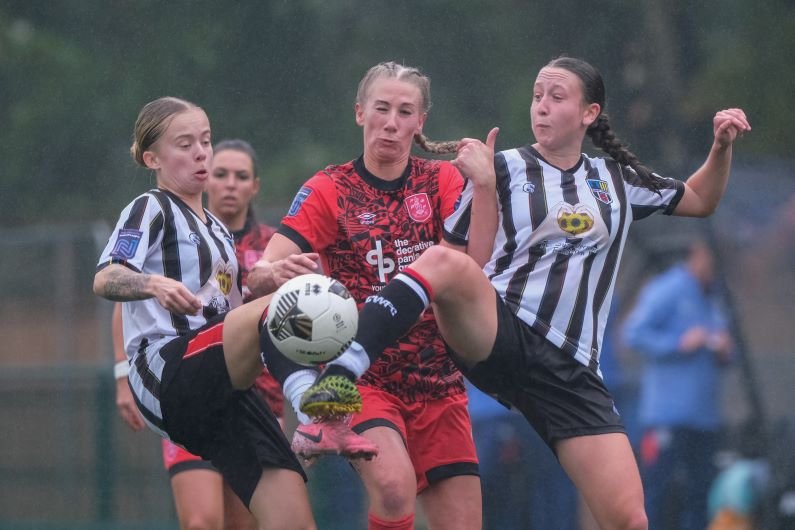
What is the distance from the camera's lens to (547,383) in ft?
12.0

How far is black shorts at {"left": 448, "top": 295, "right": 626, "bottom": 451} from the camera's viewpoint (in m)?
3.60

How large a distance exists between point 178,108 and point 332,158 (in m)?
2.26

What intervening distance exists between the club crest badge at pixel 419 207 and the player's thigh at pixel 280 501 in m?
0.91

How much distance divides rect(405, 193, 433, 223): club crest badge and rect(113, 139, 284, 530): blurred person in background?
1.00 m

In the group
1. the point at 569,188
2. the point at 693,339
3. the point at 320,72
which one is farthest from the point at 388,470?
the point at 320,72

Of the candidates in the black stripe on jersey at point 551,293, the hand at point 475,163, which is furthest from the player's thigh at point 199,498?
the hand at point 475,163

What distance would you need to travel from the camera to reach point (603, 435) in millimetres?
3598

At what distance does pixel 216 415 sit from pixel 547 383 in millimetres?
1020

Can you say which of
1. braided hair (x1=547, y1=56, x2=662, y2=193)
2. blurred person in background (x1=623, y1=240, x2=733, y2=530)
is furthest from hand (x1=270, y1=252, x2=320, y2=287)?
blurred person in background (x1=623, y1=240, x2=733, y2=530)

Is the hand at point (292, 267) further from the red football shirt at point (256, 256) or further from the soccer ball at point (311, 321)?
the red football shirt at point (256, 256)

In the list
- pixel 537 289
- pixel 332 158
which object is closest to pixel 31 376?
pixel 332 158

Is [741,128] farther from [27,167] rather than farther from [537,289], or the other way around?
[27,167]

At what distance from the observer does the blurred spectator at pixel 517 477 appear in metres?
5.63

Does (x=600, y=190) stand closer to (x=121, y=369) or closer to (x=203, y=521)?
(x=203, y=521)
